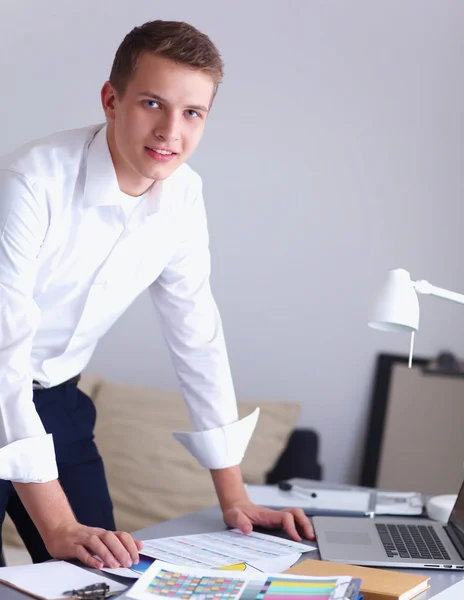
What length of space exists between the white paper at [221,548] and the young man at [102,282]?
4 centimetres

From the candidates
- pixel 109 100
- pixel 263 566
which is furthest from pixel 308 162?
pixel 263 566

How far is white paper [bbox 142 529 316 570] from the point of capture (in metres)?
1.32

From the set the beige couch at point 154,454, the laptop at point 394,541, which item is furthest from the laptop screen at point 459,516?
the beige couch at point 154,454

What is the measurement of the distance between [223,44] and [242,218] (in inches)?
23.7

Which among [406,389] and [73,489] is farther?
[406,389]

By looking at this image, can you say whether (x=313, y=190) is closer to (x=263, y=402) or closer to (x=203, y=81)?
(x=263, y=402)

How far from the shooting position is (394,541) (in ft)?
4.90

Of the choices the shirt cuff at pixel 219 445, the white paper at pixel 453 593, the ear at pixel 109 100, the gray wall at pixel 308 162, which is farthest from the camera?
the gray wall at pixel 308 162

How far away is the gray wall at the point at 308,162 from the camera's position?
2.84 meters

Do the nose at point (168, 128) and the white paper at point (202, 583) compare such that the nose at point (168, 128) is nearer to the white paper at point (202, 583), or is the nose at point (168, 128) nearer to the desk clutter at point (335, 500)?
the white paper at point (202, 583)

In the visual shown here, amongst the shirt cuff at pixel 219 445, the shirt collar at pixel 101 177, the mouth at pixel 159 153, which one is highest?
the mouth at pixel 159 153

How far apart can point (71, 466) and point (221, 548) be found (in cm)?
38

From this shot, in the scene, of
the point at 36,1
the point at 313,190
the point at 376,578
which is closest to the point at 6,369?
the point at 376,578

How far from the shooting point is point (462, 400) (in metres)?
2.75
